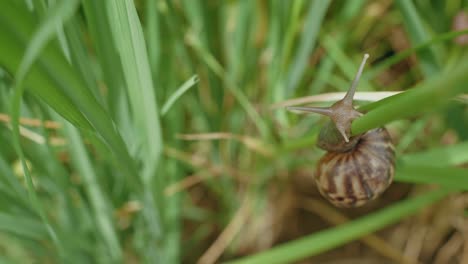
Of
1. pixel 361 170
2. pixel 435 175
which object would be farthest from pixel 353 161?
pixel 435 175

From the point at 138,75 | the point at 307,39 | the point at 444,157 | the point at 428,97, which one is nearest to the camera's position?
the point at 428,97

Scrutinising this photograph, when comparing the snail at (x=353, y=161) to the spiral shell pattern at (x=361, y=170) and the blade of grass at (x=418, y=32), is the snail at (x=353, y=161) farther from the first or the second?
the blade of grass at (x=418, y=32)

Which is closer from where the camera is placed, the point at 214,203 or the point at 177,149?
the point at 177,149

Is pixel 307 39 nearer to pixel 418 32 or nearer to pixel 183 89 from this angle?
pixel 418 32

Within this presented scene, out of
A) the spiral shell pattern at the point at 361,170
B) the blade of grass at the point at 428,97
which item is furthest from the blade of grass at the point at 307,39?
the blade of grass at the point at 428,97

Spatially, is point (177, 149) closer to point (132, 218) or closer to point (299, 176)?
point (132, 218)

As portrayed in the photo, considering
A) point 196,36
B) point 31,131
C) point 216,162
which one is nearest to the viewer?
point 31,131

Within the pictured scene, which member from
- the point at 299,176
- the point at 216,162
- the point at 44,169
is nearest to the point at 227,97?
the point at 216,162
